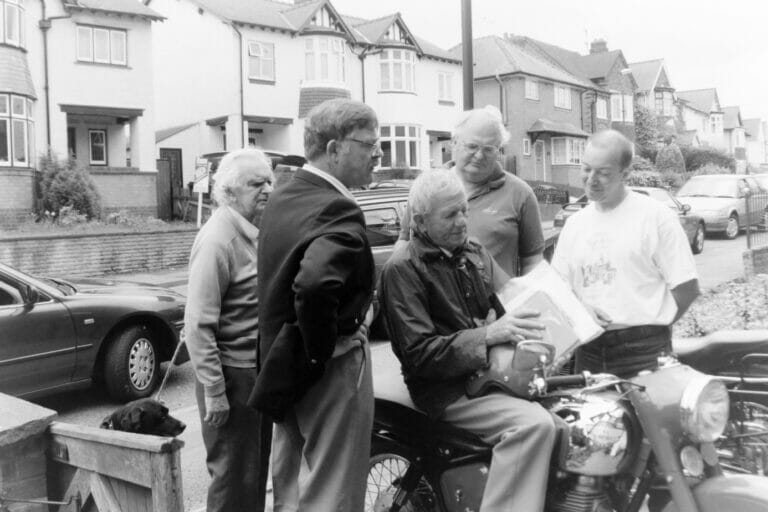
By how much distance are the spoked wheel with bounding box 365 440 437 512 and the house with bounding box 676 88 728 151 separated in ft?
267

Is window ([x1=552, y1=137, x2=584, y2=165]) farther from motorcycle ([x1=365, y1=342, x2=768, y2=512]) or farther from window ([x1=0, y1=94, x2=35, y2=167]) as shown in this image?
motorcycle ([x1=365, y1=342, x2=768, y2=512])

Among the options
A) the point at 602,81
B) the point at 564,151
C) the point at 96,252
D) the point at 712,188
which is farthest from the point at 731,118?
the point at 96,252

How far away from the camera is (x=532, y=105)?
1767 inches

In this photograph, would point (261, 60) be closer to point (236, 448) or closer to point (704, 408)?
point (236, 448)

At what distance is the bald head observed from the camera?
3783mm

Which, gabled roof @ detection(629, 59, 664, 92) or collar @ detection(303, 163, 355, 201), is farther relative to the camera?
gabled roof @ detection(629, 59, 664, 92)

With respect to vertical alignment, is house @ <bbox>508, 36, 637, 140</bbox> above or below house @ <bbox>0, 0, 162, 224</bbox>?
above

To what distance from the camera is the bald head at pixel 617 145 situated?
378 centimetres

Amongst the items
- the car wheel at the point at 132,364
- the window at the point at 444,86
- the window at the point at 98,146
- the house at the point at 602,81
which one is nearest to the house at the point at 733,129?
the house at the point at 602,81

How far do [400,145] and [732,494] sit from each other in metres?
33.8

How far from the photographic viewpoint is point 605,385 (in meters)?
2.93

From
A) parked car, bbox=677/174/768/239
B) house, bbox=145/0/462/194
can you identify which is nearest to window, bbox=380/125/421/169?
house, bbox=145/0/462/194

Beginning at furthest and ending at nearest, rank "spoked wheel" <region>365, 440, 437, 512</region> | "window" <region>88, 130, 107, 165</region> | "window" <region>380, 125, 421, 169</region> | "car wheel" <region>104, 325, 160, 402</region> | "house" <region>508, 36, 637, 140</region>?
1. "house" <region>508, 36, 637, 140</region>
2. "window" <region>380, 125, 421, 169</region>
3. "window" <region>88, 130, 107, 165</region>
4. "car wheel" <region>104, 325, 160, 402</region>
5. "spoked wheel" <region>365, 440, 437, 512</region>

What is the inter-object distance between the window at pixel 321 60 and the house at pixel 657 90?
38.6 meters
